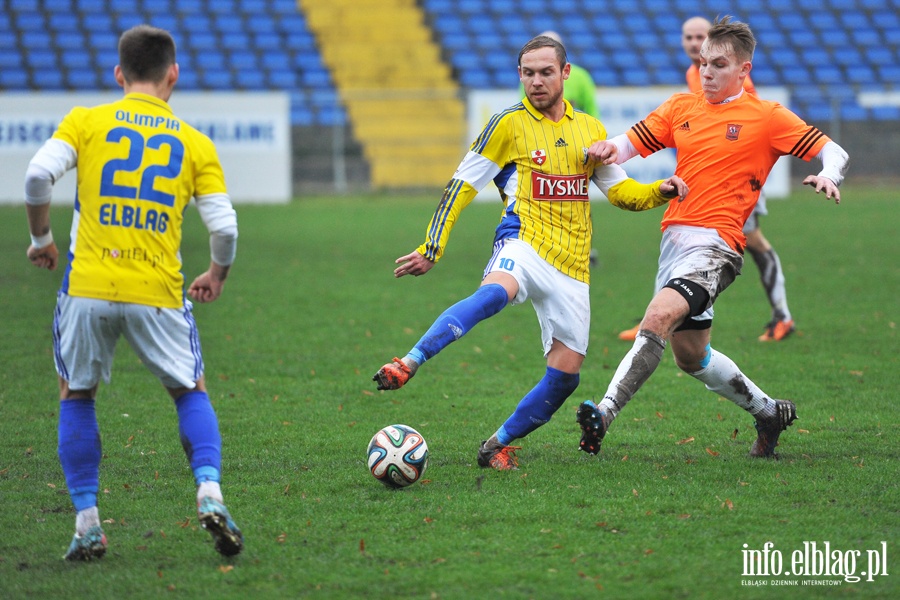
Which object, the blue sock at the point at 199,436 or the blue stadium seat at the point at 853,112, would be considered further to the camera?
the blue stadium seat at the point at 853,112

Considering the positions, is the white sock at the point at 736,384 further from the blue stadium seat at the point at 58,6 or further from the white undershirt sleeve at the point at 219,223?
the blue stadium seat at the point at 58,6

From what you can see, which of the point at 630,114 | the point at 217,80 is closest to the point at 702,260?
the point at 630,114

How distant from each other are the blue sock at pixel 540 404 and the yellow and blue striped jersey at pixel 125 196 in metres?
1.98

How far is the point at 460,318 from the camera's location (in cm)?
491

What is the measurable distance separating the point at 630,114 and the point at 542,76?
17175 millimetres

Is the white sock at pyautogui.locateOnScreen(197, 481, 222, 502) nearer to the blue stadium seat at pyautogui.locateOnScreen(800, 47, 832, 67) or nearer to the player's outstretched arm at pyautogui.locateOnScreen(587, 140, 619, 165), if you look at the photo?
the player's outstretched arm at pyautogui.locateOnScreen(587, 140, 619, 165)

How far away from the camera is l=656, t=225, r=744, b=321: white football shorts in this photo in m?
5.16

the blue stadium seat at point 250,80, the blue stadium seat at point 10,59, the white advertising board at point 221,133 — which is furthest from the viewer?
the blue stadium seat at point 250,80

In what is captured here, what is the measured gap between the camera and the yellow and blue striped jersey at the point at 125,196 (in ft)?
12.9

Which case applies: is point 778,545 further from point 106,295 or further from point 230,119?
point 230,119

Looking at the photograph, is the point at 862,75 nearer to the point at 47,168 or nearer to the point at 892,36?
the point at 892,36

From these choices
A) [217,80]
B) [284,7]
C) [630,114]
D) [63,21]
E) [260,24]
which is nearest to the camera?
[630,114]

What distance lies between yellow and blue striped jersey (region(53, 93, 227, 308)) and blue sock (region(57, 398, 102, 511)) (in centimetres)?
48

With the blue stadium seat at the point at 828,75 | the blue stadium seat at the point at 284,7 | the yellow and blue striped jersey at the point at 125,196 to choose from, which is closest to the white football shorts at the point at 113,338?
the yellow and blue striped jersey at the point at 125,196
